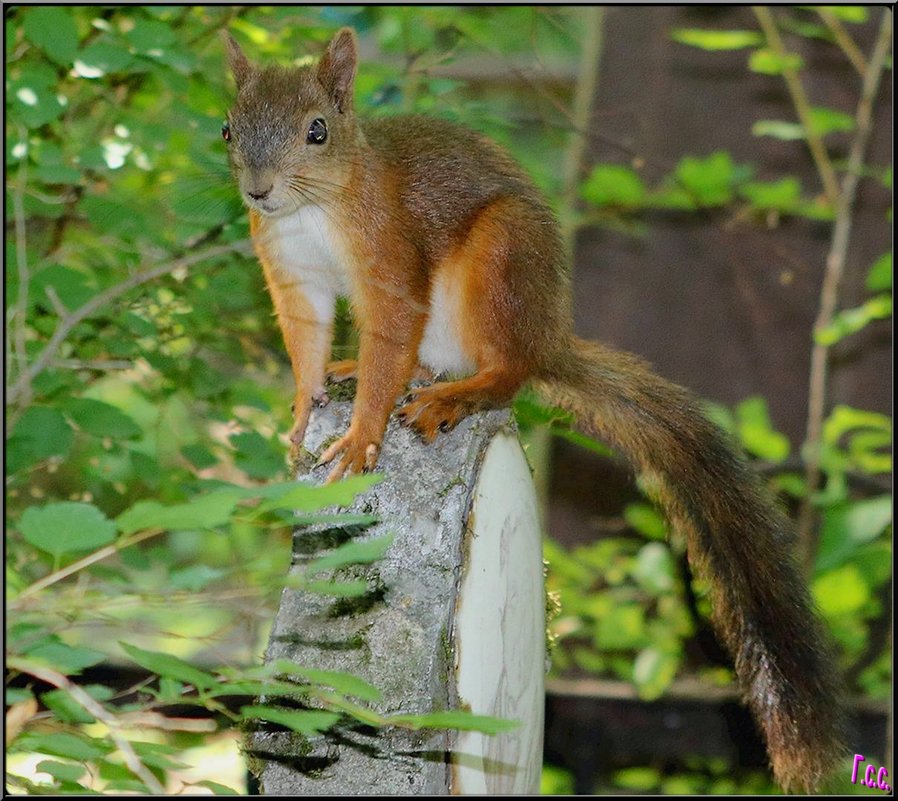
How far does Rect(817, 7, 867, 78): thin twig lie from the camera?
116 inches

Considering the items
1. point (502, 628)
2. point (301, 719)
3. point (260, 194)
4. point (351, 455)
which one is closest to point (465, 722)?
point (301, 719)

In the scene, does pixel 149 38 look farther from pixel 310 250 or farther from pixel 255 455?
pixel 255 455

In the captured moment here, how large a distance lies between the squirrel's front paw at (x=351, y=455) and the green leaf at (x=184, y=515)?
2.25ft

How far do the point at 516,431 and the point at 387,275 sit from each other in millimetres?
305

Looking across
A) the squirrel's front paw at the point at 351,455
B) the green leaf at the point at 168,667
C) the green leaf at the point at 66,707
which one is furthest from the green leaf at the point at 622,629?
the green leaf at the point at 168,667

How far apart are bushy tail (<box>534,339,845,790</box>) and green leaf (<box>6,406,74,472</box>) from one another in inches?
30.2

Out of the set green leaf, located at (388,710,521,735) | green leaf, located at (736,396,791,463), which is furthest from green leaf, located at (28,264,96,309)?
green leaf, located at (736,396,791,463)

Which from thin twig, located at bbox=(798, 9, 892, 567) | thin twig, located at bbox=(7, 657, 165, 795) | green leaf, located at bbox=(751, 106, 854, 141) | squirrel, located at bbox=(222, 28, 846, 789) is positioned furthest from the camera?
thin twig, located at bbox=(798, 9, 892, 567)

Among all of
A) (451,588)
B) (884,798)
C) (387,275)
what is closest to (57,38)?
(387,275)

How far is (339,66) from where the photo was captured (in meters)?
1.74

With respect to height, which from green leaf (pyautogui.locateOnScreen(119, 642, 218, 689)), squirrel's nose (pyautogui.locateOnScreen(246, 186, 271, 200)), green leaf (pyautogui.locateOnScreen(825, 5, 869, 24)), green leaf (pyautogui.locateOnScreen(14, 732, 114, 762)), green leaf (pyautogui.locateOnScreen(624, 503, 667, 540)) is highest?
green leaf (pyautogui.locateOnScreen(825, 5, 869, 24))

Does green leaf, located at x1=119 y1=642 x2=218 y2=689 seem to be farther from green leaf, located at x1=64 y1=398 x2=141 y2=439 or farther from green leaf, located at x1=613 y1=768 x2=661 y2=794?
green leaf, located at x1=613 y1=768 x2=661 y2=794

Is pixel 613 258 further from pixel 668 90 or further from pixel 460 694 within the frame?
pixel 460 694

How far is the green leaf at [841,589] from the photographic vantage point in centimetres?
274
